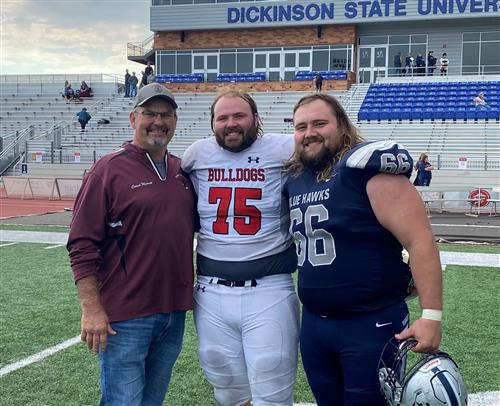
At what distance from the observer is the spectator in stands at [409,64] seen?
26.3 m

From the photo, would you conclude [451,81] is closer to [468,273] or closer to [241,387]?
[468,273]

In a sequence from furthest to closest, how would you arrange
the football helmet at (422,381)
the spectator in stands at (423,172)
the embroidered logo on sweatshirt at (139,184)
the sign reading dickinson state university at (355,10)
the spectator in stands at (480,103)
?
the sign reading dickinson state university at (355,10) < the spectator in stands at (480,103) < the spectator in stands at (423,172) < the embroidered logo on sweatshirt at (139,184) < the football helmet at (422,381)

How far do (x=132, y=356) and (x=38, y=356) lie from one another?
7.02 feet

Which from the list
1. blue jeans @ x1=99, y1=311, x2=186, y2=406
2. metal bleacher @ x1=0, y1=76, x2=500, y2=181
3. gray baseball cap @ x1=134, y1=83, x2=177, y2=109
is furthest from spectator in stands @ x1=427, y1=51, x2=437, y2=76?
blue jeans @ x1=99, y1=311, x2=186, y2=406

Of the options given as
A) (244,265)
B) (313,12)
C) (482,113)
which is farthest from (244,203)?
(313,12)

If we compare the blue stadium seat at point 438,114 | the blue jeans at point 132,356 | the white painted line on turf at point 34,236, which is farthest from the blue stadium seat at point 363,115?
the blue jeans at point 132,356

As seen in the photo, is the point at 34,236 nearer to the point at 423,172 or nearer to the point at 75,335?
the point at 75,335

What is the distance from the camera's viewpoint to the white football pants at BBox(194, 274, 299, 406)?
2586mm

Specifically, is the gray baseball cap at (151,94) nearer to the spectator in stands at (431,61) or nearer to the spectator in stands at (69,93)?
the spectator in stands at (431,61)

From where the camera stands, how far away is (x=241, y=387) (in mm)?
2725

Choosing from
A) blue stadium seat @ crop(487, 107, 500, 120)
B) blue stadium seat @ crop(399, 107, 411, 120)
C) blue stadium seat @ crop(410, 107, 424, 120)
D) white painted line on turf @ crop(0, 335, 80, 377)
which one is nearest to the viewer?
white painted line on turf @ crop(0, 335, 80, 377)

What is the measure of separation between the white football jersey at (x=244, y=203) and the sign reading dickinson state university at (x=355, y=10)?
2556 centimetres

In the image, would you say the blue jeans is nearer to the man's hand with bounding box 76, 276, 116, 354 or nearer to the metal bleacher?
the man's hand with bounding box 76, 276, 116, 354

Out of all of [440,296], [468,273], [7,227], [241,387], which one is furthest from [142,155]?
[7,227]
